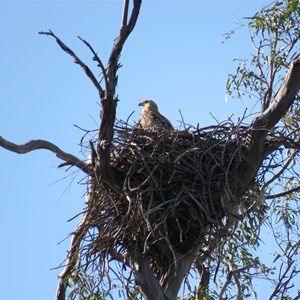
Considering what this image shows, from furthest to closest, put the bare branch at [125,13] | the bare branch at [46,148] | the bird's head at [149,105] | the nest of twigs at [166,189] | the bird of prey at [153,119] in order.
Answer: the bird's head at [149,105], the bird of prey at [153,119], the nest of twigs at [166,189], the bare branch at [46,148], the bare branch at [125,13]

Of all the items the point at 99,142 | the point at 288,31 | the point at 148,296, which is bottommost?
the point at 148,296

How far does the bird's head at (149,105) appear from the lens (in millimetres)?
11594

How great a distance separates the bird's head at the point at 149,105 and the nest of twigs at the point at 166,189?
8.72 feet

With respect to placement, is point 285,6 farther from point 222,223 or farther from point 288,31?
point 222,223

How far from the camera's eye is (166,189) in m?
8.47

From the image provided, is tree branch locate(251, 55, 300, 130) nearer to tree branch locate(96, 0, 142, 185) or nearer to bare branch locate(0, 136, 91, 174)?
bare branch locate(0, 136, 91, 174)

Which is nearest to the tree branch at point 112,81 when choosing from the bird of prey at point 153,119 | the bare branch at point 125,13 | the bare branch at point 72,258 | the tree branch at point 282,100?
the bare branch at point 125,13

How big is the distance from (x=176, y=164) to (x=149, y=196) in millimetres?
363

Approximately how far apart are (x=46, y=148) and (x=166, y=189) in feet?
3.52

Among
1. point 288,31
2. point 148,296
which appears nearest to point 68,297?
point 148,296

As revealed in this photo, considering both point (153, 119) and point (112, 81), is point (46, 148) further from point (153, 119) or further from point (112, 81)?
point (153, 119)

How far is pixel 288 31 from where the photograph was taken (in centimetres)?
1139

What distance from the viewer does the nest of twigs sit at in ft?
27.7

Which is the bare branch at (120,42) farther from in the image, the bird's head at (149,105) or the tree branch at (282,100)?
the bird's head at (149,105)
